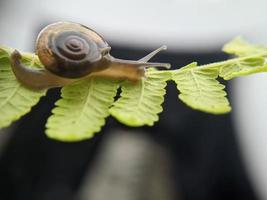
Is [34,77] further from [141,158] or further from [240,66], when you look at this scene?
[141,158]

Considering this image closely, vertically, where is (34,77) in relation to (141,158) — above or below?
above

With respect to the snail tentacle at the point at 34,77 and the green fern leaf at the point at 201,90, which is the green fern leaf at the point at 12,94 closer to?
the snail tentacle at the point at 34,77

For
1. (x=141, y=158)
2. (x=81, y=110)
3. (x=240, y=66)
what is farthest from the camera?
(x=141, y=158)

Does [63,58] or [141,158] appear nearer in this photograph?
[63,58]

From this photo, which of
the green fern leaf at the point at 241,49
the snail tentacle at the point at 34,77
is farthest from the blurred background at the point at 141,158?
the snail tentacle at the point at 34,77

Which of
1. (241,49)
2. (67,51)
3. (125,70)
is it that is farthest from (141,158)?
(67,51)

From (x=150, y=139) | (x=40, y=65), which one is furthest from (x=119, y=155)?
(x=40, y=65)

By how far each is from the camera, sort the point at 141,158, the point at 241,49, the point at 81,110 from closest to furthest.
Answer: the point at 81,110
the point at 241,49
the point at 141,158
